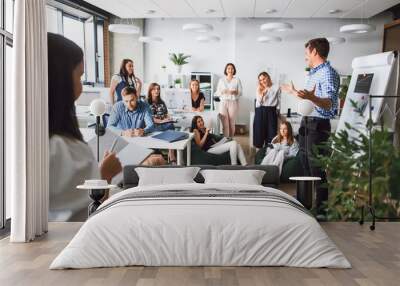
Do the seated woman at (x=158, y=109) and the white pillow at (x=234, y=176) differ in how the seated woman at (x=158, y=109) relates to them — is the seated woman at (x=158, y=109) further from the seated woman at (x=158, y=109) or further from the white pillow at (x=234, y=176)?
the white pillow at (x=234, y=176)

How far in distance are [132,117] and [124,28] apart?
1025 millimetres

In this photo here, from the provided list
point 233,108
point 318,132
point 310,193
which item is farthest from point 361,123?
point 233,108

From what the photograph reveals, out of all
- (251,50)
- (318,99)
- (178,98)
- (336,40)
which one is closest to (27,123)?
(178,98)

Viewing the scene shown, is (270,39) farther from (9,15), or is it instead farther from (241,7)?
(9,15)

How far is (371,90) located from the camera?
6109 mm

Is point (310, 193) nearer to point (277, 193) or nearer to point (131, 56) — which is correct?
point (277, 193)

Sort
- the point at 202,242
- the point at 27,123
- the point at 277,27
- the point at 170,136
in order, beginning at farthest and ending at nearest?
the point at 170,136 → the point at 277,27 → the point at 27,123 → the point at 202,242

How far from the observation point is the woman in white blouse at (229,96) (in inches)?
250

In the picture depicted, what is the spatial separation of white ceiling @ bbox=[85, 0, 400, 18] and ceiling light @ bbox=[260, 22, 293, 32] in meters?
0.15

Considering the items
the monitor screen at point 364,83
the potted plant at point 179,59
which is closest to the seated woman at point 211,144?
the potted plant at point 179,59

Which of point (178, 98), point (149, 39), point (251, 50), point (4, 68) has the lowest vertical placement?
point (178, 98)

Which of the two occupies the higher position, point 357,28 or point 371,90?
point 357,28

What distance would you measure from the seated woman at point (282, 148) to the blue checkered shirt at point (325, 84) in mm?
353

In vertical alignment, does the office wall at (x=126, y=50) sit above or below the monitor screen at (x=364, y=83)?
above
